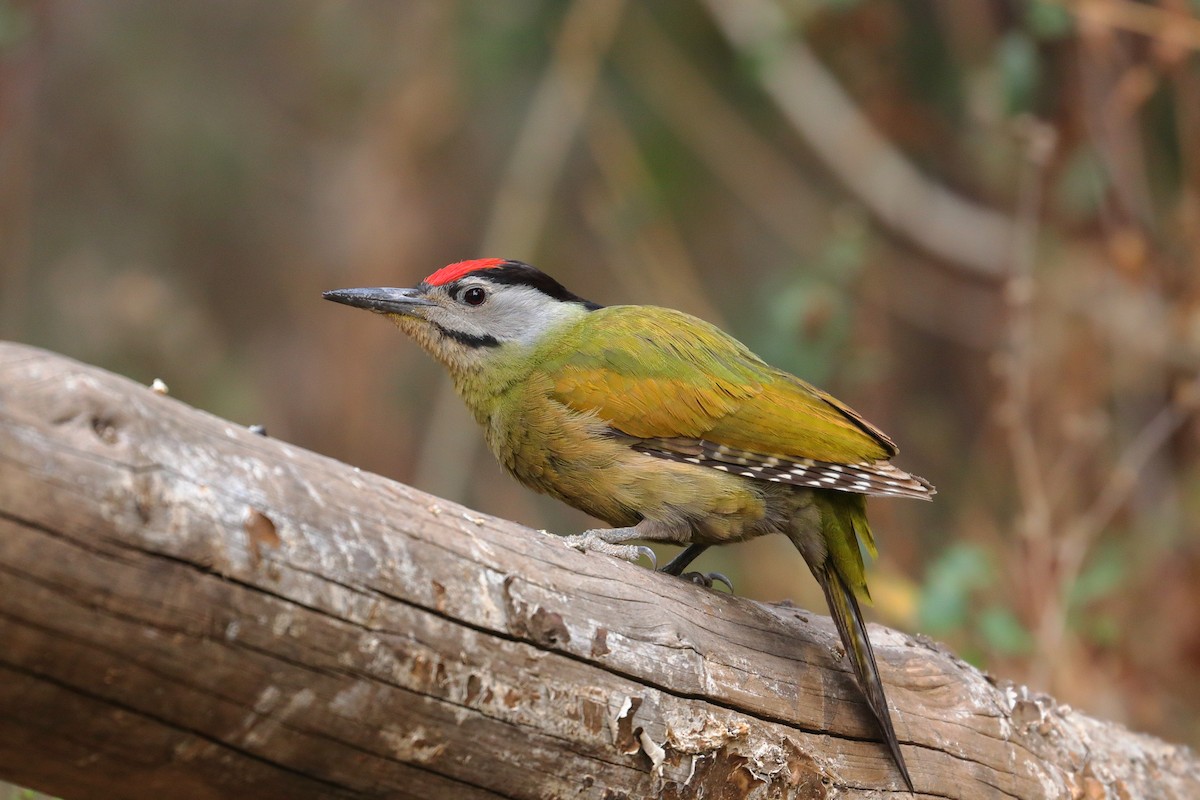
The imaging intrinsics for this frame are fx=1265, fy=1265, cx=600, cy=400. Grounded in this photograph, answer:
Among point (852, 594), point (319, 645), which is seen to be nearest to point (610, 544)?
point (852, 594)

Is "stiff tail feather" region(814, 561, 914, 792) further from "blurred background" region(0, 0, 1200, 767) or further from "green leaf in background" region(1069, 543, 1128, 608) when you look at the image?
"green leaf in background" region(1069, 543, 1128, 608)

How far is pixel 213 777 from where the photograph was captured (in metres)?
2.01

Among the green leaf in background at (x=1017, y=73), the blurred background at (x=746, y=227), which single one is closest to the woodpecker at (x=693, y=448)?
the blurred background at (x=746, y=227)

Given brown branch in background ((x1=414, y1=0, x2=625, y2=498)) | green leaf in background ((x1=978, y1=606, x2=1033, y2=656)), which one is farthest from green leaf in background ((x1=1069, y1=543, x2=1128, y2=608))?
Answer: brown branch in background ((x1=414, y1=0, x2=625, y2=498))

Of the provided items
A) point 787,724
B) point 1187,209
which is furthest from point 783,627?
point 1187,209

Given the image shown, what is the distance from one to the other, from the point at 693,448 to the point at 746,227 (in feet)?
19.0

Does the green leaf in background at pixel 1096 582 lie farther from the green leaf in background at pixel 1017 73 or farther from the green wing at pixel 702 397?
the green leaf in background at pixel 1017 73

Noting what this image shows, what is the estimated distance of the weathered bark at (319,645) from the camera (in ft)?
5.99

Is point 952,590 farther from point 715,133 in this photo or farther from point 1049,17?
point 715,133

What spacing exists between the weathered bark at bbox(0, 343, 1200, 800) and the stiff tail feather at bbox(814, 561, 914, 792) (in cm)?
8

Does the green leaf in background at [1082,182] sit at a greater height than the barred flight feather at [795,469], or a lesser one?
greater

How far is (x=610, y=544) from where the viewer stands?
3264mm

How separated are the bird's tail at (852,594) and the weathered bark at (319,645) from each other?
10 centimetres

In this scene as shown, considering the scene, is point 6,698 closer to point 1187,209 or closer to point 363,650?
point 363,650
